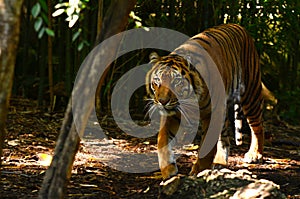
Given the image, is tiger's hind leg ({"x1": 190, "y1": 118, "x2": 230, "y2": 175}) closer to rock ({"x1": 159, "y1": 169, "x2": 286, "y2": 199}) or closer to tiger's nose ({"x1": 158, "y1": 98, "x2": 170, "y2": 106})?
tiger's nose ({"x1": 158, "y1": 98, "x2": 170, "y2": 106})

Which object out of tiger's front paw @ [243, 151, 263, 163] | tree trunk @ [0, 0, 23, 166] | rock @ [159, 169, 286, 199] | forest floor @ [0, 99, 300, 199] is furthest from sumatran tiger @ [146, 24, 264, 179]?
tree trunk @ [0, 0, 23, 166]

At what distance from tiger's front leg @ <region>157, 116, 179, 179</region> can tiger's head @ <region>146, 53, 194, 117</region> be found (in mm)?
179

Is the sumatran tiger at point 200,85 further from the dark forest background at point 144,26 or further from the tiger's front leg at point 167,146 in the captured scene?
the dark forest background at point 144,26

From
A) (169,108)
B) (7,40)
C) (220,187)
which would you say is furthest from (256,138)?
(7,40)

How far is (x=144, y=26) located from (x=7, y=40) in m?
4.02

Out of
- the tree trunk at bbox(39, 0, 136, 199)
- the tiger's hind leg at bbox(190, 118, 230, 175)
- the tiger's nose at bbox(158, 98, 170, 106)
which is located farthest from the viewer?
the tiger's hind leg at bbox(190, 118, 230, 175)

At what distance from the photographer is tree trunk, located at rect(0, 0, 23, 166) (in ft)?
7.97

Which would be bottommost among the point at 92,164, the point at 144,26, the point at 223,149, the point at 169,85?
the point at 92,164

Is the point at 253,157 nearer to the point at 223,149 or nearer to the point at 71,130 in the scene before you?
the point at 223,149

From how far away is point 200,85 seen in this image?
15.1 feet

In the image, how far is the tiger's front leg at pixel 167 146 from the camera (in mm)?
4508

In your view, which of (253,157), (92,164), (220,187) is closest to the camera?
(220,187)

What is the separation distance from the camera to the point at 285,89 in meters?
8.51

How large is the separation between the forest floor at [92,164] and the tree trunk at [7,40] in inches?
57.8
